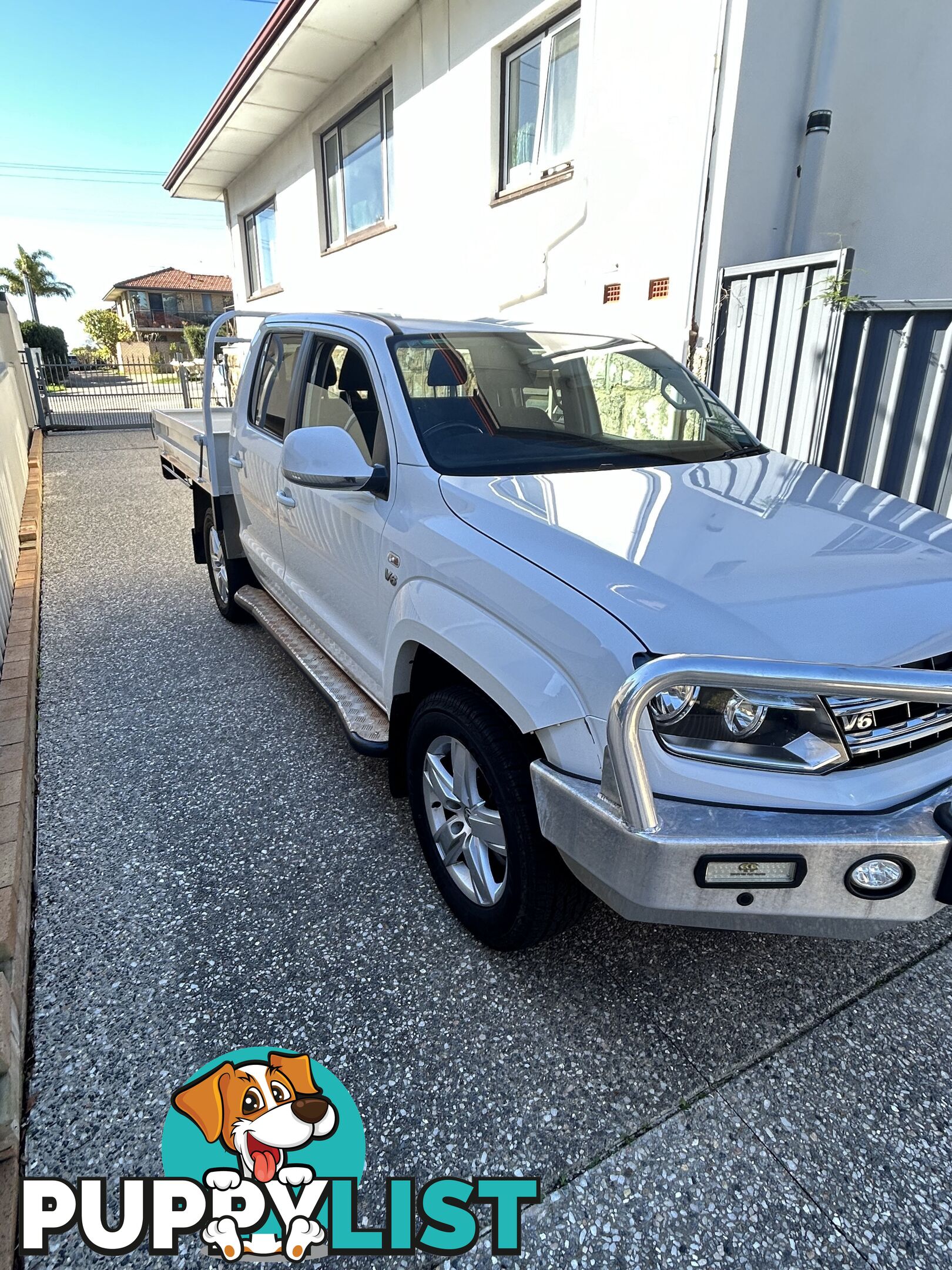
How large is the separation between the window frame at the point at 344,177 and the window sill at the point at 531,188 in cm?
248

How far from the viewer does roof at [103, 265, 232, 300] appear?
224 feet

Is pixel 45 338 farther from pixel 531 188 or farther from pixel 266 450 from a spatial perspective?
pixel 266 450

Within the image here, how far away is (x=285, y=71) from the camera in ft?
32.4

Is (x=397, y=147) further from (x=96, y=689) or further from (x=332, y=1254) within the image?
(x=332, y=1254)

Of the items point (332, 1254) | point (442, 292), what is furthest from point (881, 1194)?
point (442, 292)

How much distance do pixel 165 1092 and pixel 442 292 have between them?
27.4 feet

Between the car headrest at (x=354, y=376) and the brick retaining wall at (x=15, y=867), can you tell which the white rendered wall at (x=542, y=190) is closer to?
the car headrest at (x=354, y=376)

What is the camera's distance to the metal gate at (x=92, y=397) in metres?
16.9

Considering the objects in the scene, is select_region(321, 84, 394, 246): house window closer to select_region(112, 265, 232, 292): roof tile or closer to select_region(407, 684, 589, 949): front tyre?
select_region(407, 684, 589, 949): front tyre

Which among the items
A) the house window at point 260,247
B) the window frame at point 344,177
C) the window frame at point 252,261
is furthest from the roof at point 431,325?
the window frame at point 252,261

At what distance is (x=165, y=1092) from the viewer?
1.97m

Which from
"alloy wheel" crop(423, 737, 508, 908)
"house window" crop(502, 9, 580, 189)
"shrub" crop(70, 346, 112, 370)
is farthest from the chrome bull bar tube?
"shrub" crop(70, 346, 112, 370)

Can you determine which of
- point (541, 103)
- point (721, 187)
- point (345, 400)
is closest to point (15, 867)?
point (345, 400)

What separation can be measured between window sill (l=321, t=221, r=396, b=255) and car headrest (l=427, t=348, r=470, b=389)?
7.47 meters
